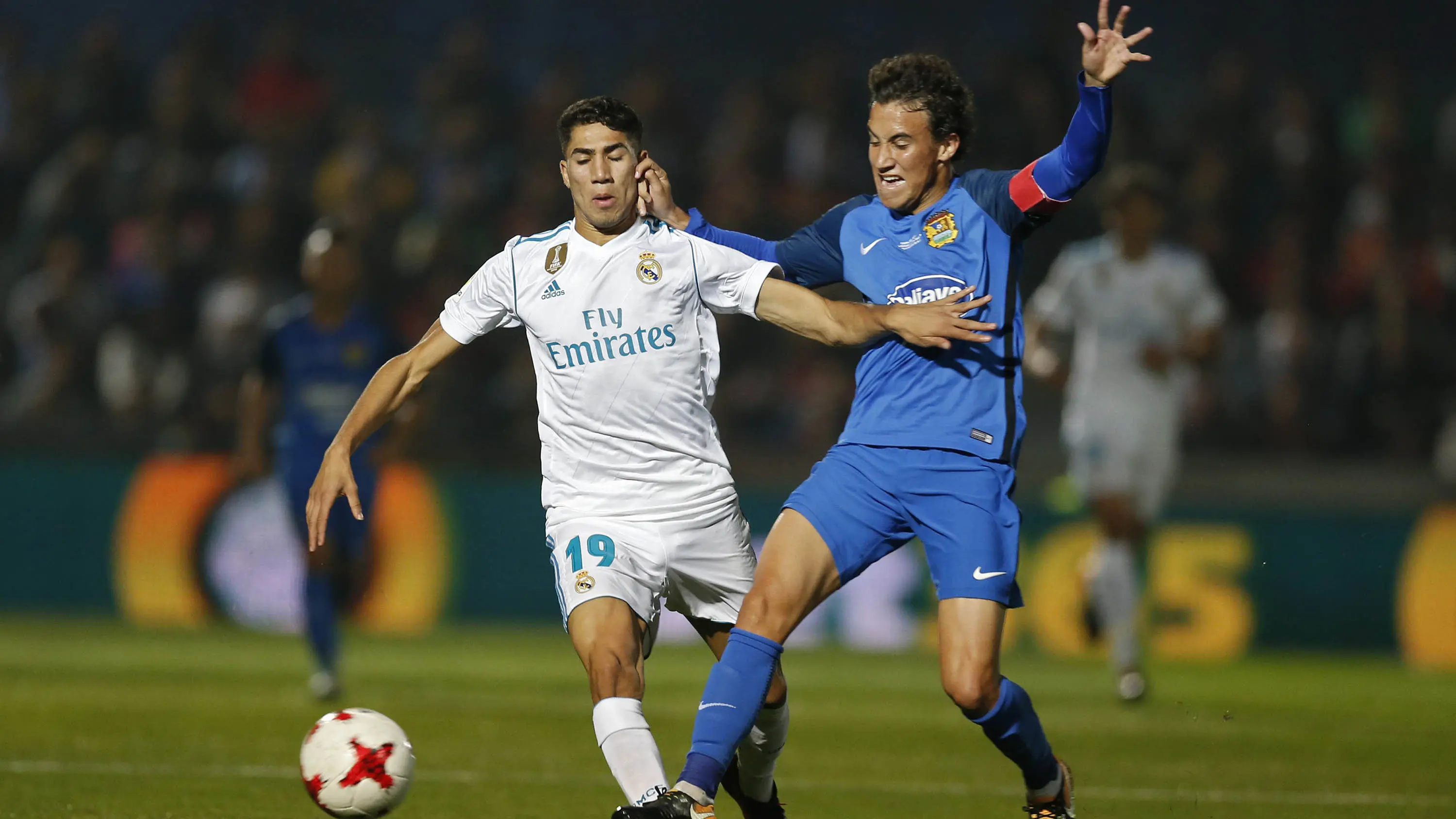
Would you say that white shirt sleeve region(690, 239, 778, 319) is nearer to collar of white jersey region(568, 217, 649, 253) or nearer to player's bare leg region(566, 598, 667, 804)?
collar of white jersey region(568, 217, 649, 253)

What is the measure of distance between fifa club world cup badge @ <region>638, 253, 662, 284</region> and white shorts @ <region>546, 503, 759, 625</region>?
694mm

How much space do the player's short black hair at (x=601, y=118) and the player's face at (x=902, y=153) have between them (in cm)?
71

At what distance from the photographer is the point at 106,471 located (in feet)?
42.5

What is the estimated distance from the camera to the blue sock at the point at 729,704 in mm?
4672

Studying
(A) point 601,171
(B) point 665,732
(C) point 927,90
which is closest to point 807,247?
(C) point 927,90

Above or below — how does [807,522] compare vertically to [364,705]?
above

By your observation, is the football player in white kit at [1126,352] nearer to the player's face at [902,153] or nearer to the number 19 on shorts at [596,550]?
the player's face at [902,153]

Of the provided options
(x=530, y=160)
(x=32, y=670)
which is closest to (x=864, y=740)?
(x=32, y=670)

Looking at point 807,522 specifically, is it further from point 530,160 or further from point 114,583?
point 530,160

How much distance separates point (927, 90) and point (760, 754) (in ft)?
6.66

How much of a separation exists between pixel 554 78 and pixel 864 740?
913cm

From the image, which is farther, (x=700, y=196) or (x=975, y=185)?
(x=700, y=196)

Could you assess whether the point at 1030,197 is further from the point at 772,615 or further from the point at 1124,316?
the point at 1124,316

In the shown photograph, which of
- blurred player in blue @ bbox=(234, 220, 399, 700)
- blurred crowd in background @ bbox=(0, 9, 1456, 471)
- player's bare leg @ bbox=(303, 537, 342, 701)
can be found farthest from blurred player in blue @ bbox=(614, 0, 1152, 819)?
blurred crowd in background @ bbox=(0, 9, 1456, 471)
